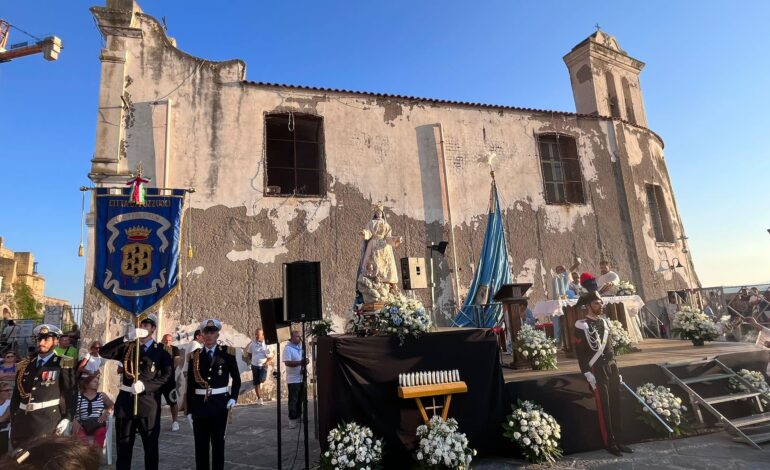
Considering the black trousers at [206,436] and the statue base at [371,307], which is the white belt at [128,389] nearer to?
the black trousers at [206,436]

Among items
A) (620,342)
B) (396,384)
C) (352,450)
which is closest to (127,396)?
(352,450)

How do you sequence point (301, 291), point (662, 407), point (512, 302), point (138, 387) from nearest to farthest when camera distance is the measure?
point (138, 387) < point (301, 291) < point (662, 407) < point (512, 302)

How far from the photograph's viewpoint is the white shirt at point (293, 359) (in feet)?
28.1

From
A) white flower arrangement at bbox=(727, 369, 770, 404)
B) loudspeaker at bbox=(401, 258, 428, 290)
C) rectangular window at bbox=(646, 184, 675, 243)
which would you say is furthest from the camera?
rectangular window at bbox=(646, 184, 675, 243)

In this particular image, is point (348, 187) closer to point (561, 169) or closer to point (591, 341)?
point (561, 169)

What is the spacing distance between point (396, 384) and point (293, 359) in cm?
403

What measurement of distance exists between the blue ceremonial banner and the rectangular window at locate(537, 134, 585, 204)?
11812 mm

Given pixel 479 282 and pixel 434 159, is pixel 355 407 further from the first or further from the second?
pixel 434 159

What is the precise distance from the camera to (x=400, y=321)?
5.67 m

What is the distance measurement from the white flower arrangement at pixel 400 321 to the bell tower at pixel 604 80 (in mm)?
14271

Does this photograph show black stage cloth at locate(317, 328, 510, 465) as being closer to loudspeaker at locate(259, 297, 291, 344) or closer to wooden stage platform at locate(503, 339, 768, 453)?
wooden stage platform at locate(503, 339, 768, 453)

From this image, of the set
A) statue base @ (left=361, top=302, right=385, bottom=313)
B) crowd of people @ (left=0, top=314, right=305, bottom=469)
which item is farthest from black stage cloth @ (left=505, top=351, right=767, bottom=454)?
crowd of people @ (left=0, top=314, right=305, bottom=469)

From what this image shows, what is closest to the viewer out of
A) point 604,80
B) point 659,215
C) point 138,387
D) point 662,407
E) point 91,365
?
point 138,387

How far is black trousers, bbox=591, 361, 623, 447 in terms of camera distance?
5578 millimetres
